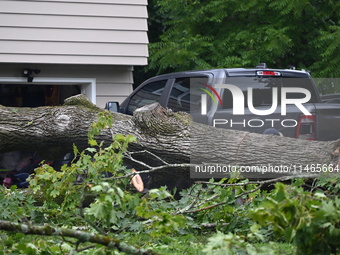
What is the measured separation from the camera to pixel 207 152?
6.48m

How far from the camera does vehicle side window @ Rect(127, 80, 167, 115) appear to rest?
9109 mm

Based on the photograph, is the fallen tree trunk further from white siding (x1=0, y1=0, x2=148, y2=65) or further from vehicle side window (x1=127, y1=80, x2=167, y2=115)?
white siding (x1=0, y1=0, x2=148, y2=65)

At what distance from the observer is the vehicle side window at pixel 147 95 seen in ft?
29.9

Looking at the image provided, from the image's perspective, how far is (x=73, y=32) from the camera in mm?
10906

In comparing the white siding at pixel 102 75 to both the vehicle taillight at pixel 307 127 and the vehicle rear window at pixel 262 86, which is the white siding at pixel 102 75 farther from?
the vehicle taillight at pixel 307 127

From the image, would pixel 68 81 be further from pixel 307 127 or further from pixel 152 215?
pixel 152 215

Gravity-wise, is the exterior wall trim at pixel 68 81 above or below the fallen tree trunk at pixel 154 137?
above

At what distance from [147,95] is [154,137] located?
2.70 m

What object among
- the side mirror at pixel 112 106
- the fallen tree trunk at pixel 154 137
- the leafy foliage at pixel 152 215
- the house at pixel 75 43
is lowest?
the leafy foliage at pixel 152 215

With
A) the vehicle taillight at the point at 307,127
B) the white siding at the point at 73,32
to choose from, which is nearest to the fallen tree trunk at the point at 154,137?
the vehicle taillight at the point at 307,127

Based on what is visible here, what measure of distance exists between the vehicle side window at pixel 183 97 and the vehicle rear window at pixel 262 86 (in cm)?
38

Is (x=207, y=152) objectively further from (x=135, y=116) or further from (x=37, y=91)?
(x=37, y=91)

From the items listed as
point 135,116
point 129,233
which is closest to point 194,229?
point 129,233

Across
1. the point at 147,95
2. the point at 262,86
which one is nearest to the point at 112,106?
the point at 147,95
